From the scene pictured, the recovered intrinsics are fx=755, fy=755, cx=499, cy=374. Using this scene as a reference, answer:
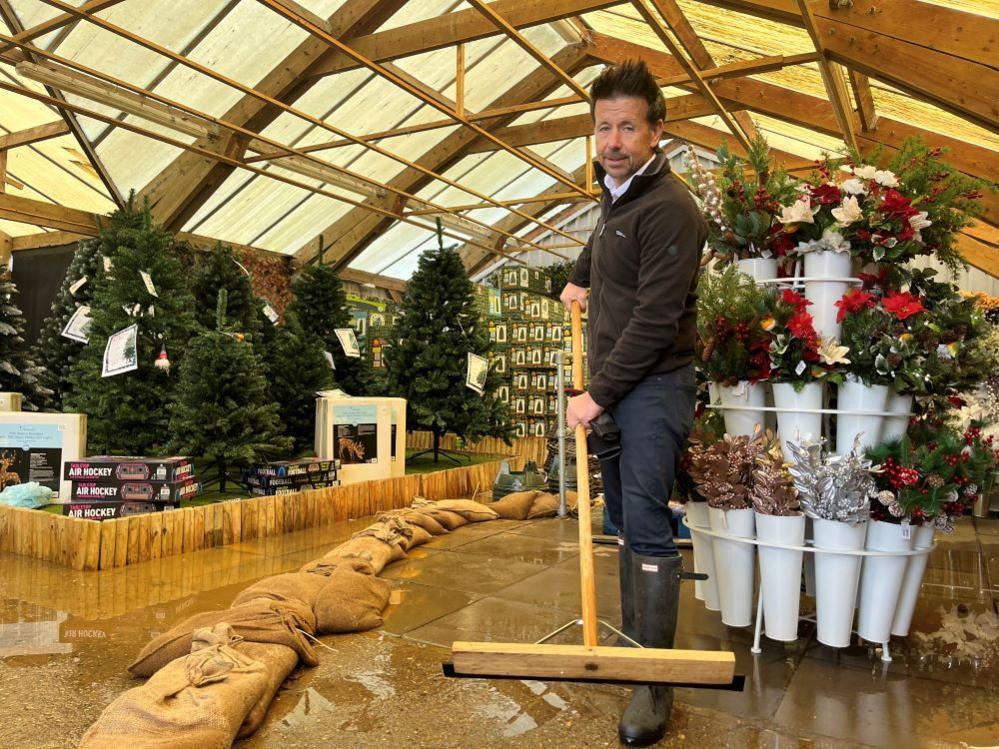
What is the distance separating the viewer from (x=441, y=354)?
719 cm

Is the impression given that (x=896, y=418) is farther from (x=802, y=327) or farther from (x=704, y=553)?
(x=704, y=553)

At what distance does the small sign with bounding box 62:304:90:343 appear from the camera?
533cm

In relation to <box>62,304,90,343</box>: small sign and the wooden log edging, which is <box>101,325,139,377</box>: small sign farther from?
the wooden log edging

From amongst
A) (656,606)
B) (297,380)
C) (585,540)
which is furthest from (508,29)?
(656,606)

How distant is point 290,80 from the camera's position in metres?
8.34

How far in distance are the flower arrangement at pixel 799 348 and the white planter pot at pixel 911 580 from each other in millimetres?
611

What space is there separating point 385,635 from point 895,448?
188 cm

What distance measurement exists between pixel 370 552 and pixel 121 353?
2350 mm

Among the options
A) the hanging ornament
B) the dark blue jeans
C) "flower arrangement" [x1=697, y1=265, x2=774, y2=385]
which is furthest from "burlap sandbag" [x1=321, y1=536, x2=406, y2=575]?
the hanging ornament

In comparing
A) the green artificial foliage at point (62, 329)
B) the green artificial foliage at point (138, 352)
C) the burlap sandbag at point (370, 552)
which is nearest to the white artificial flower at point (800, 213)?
the burlap sandbag at point (370, 552)

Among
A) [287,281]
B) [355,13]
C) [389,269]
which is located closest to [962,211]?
[355,13]

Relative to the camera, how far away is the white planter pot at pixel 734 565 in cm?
256

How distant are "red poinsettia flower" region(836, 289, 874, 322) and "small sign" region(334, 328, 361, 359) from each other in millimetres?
5374

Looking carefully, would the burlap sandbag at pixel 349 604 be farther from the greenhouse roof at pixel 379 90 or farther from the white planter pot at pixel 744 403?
the greenhouse roof at pixel 379 90
